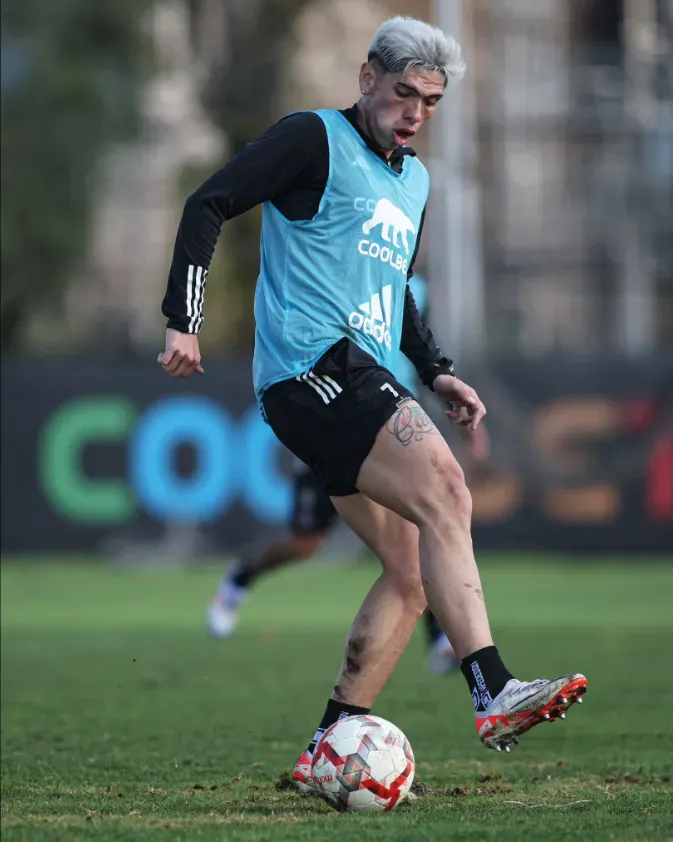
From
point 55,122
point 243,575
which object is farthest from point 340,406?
point 55,122

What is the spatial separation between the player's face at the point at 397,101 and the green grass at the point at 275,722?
7.18 ft

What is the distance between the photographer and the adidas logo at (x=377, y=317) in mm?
5497

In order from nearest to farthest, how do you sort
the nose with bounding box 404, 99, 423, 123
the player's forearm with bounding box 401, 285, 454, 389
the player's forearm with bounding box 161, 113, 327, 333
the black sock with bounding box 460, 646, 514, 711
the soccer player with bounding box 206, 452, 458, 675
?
the black sock with bounding box 460, 646, 514, 711
the player's forearm with bounding box 161, 113, 327, 333
the nose with bounding box 404, 99, 423, 123
the player's forearm with bounding box 401, 285, 454, 389
the soccer player with bounding box 206, 452, 458, 675

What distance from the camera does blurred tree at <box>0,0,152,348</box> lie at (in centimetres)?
2583

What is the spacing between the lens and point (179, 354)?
16.9 ft

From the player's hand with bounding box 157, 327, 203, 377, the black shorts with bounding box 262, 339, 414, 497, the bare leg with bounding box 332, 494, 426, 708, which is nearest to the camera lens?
the player's hand with bounding box 157, 327, 203, 377

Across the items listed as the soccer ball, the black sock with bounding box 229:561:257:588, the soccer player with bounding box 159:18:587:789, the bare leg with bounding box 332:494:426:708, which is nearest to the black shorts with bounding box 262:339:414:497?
the soccer player with bounding box 159:18:587:789

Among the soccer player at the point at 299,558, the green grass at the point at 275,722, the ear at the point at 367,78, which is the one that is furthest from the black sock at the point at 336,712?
the soccer player at the point at 299,558

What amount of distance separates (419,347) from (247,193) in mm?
1099

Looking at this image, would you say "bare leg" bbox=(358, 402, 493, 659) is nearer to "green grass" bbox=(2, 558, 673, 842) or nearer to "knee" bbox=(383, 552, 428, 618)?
"knee" bbox=(383, 552, 428, 618)

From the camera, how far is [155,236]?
39062 mm

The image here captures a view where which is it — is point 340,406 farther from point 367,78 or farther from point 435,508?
point 367,78

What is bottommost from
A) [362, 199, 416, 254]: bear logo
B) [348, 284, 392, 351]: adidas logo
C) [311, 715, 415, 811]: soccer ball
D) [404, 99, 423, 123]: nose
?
[311, 715, 415, 811]: soccer ball

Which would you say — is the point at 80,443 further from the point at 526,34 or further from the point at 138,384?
the point at 526,34
